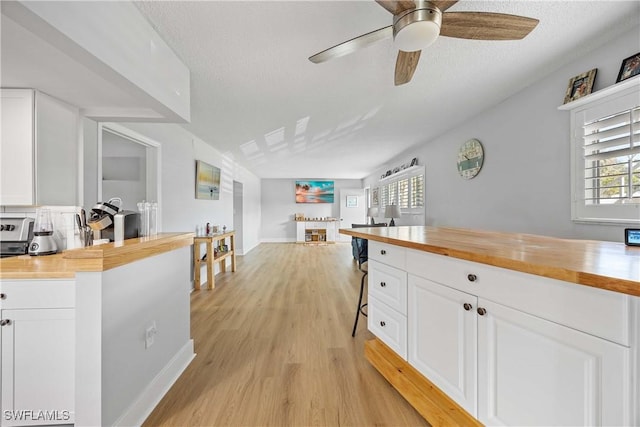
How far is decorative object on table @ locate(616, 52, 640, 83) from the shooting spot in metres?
1.53

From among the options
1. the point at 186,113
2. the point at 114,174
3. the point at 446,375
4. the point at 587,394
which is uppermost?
the point at 186,113

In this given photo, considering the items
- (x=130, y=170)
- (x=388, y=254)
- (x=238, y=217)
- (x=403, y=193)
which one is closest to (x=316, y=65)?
(x=388, y=254)

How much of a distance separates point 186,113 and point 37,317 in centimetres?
157

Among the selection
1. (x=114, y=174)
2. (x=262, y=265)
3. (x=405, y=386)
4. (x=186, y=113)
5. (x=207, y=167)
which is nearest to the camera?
(x=405, y=386)

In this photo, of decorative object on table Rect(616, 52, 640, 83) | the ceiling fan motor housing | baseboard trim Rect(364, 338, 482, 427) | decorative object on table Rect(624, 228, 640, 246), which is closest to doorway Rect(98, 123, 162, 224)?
the ceiling fan motor housing

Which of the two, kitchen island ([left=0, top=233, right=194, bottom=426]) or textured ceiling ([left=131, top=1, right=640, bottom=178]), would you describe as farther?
textured ceiling ([left=131, top=1, right=640, bottom=178])

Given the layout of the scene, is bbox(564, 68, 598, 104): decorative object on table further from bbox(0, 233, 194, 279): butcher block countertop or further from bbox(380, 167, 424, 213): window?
bbox(0, 233, 194, 279): butcher block countertop

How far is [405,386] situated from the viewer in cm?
137

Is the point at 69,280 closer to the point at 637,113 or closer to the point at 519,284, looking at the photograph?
the point at 519,284

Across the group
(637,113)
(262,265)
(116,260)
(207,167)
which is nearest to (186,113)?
(116,260)

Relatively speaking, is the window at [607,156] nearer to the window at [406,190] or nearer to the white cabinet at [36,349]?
the window at [406,190]

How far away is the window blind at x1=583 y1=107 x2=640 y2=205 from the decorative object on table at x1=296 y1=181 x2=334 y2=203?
703cm

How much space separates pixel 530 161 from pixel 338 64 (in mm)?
2069

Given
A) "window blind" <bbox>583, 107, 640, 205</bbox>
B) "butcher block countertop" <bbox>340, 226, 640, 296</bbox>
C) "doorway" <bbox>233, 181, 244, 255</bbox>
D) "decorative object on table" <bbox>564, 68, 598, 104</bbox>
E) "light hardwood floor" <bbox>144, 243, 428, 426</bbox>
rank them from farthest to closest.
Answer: "doorway" <bbox>233, 181, 244, 255</bbox> < "decorative object on table" <bbox>564, 68, 598, 104</bbox> < "window blind" <bbox>583, 107, 640, 205</bbox> < "light hardwood floor" <bbox>144, 243, 428, 426</bbox> < "butcher block countertop" <bbox>340, 226, 640, 296</bbox>
